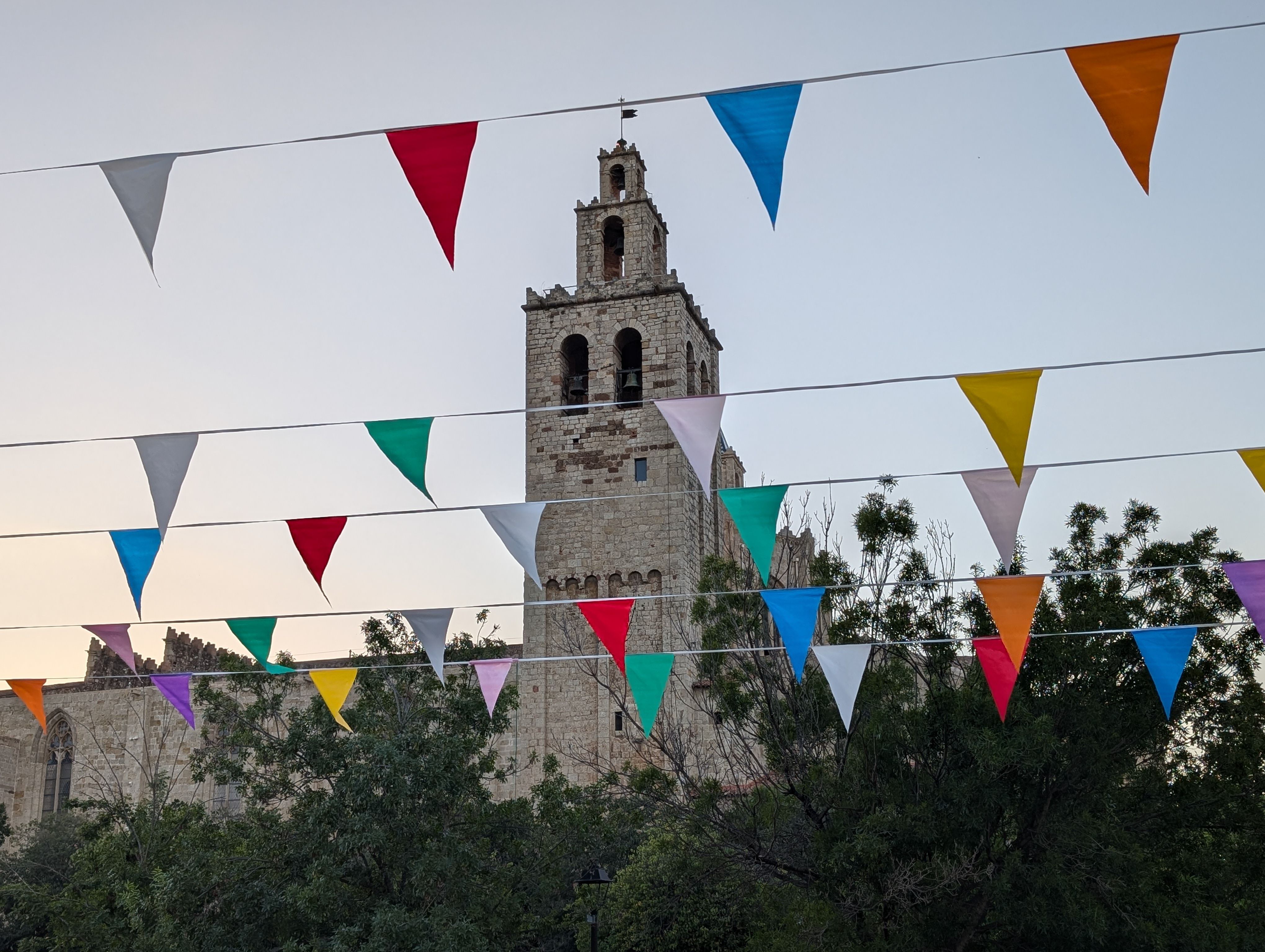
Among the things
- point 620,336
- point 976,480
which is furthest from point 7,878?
point 976,480

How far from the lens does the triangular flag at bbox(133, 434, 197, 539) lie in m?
7.97

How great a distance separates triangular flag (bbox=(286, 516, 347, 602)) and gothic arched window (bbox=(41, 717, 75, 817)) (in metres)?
27.7

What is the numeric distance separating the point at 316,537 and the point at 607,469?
17.0 m

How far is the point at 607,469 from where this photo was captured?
25766 millimetres

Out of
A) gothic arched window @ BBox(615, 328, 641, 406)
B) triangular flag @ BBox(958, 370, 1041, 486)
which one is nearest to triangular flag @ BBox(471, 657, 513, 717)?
triangular flag @ BBox(958, 370, 1041, 486)

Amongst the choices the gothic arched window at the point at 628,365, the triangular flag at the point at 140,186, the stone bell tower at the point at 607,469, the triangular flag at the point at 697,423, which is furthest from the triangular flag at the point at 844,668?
the gothic arched window at the point at 628,365

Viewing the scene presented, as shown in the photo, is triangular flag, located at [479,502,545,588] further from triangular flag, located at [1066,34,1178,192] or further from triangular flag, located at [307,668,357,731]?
triangular flag, located at [1066,34,1178,192]

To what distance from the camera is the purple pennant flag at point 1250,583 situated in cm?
823

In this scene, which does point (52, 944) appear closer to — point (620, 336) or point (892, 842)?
point (892, 842)

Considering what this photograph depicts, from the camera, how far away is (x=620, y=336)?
2712cm

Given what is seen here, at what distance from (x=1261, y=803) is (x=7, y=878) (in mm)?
21249

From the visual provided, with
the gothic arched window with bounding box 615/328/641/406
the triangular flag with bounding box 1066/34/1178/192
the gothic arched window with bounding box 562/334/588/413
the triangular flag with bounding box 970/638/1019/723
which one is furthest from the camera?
the gothic arched window with bounding box 562/334/588/413

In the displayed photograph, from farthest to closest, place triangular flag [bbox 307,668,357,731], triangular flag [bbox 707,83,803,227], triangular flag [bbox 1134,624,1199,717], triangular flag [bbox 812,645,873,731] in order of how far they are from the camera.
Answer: triangular flag [bbox 307,668,357,731], triangular flag [bbox 812,645,873,731], triangular flag [bbox 1134,624,1199,717], triangular flag [bbox 707,83,803,227]

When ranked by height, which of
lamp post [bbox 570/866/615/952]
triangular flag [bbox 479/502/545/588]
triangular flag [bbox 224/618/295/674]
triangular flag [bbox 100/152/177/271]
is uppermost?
triangular flag [bbox 100/152/177/271]
